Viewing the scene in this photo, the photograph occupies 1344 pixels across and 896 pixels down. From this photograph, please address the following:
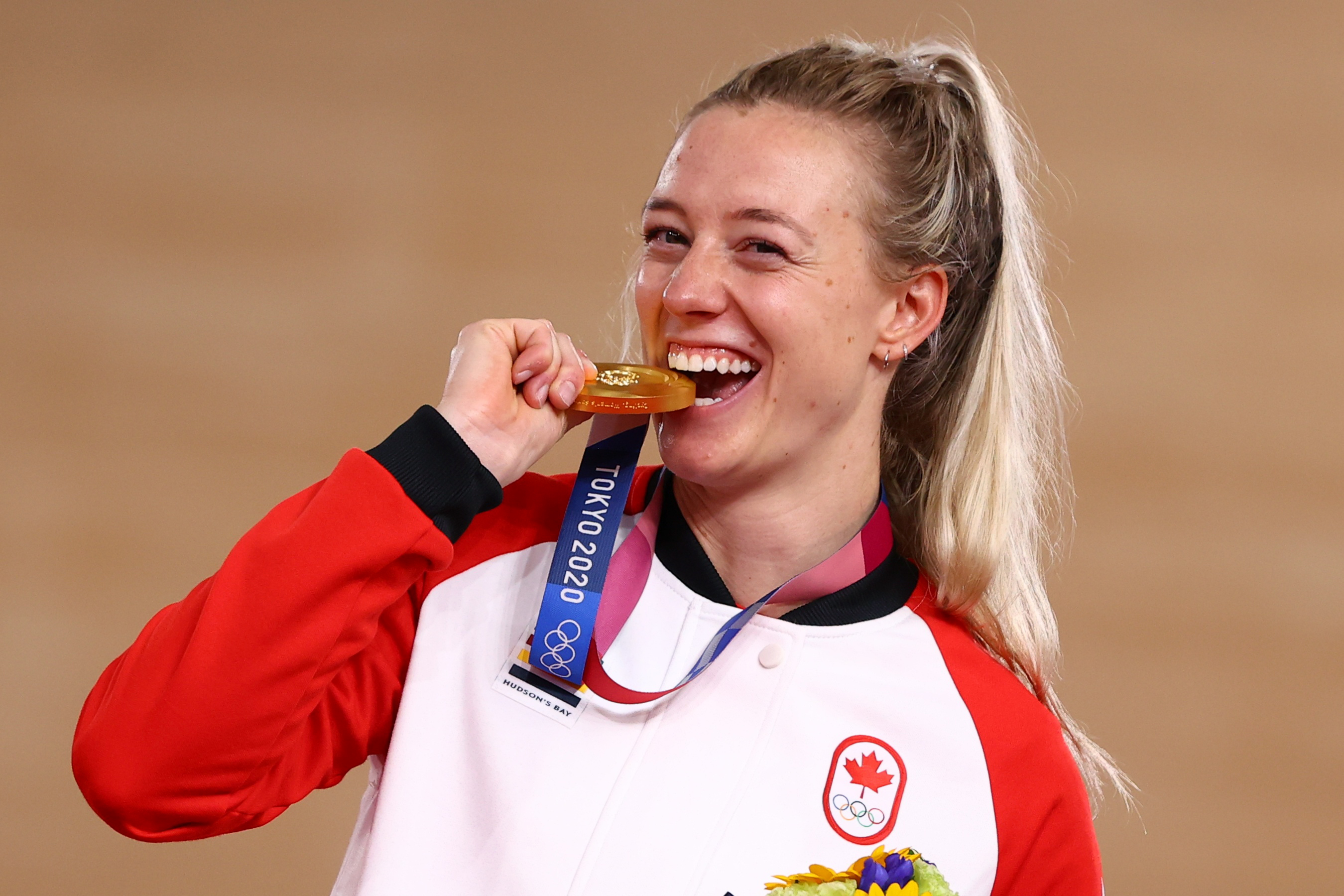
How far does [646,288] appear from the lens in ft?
5.58

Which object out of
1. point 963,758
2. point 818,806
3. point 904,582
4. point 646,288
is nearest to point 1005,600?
point 904,582

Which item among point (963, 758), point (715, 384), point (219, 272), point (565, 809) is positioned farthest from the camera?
point (219, 272)

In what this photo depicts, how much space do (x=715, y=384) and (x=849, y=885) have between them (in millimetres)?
630

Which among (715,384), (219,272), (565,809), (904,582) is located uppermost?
(219,272)

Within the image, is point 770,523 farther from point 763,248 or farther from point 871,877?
point 871,877

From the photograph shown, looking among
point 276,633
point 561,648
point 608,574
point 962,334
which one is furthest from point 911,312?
point 276,633

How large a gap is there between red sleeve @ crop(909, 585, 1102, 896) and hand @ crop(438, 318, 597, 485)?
59 cm

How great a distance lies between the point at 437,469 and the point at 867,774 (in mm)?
625

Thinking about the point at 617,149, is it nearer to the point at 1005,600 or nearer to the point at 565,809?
the point at 1005,600

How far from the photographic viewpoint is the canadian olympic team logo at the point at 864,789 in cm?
156

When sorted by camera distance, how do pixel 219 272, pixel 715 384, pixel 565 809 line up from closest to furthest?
1. pixel 565 809
2. pixel 715 384
3. pixel 219 272

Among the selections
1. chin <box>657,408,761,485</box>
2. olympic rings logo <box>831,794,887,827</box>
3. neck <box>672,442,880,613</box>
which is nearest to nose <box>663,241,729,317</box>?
chin <box>657,408,761,485</box>

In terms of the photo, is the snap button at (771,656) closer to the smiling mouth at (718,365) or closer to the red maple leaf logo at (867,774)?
the red maple leaf logo at (867,774)

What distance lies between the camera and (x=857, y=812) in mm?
1566
